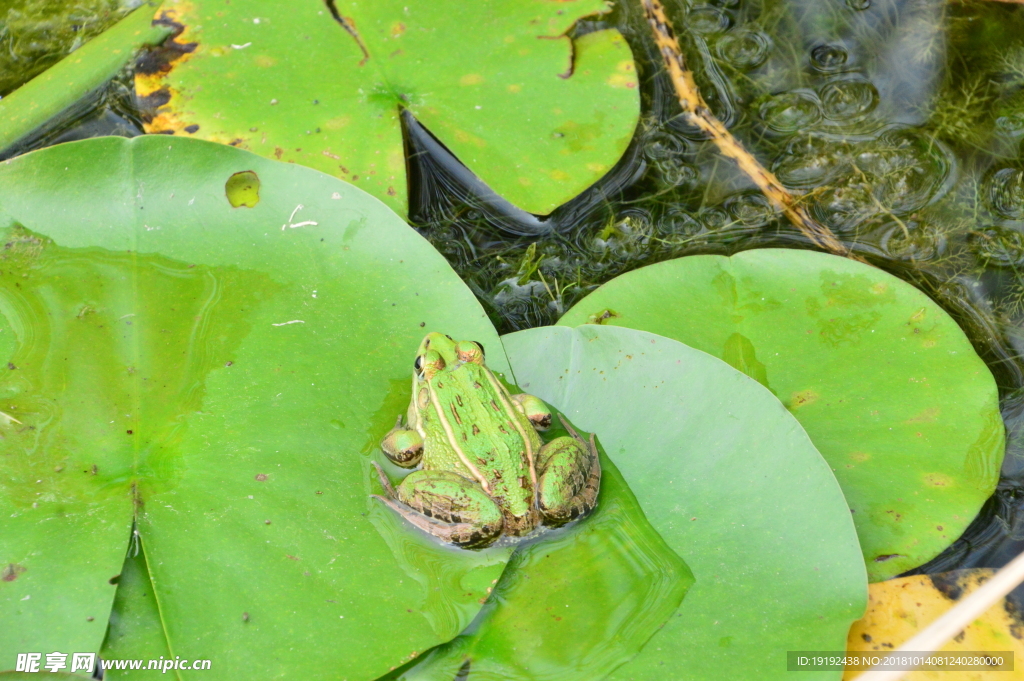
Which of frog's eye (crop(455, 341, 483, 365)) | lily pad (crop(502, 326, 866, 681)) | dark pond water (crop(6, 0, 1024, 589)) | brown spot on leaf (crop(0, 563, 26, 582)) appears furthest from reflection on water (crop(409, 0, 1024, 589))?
brown spot on leaf (crop(0, 563, 26, 582))

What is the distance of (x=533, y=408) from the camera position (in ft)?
9.43

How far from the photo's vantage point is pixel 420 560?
8.53ft

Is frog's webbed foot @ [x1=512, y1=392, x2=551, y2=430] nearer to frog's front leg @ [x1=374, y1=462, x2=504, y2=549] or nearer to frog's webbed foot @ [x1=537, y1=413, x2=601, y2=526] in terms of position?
frog's webbed foot @ [x1=537, y1=413, x2=601, y2=526]

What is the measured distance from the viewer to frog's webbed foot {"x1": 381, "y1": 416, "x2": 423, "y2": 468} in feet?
9.17

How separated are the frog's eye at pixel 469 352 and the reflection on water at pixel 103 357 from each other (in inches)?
34.1

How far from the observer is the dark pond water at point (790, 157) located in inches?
149

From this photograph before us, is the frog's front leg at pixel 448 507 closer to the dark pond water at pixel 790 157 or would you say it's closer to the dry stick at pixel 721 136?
the dark pond water at pixel 790 157

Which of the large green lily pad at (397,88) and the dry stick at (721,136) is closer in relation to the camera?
the large green lily pad at (397,88)

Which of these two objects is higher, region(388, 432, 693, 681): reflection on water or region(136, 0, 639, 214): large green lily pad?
region(136, 0, 639, 214): large green lily pad

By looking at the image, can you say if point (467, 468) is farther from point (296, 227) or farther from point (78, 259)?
→ point (78, 259)

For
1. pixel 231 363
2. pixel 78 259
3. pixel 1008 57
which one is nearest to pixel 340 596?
pixel 231 363

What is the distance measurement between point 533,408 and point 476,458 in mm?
327

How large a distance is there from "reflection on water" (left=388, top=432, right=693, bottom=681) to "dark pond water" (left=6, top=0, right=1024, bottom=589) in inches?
54.5

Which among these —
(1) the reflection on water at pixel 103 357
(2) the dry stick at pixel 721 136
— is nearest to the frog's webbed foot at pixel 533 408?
(1) the reflection on water at pixel 103 357
